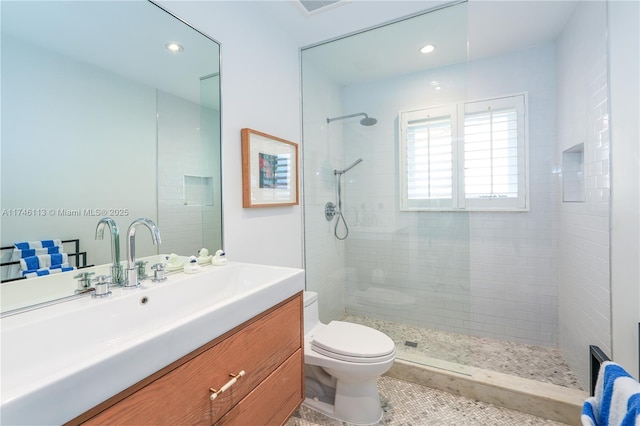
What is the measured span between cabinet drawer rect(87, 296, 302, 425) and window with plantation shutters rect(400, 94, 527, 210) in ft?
5.28

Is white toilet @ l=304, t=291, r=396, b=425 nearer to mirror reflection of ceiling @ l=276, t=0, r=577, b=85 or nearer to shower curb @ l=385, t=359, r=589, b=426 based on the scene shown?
shower curb @ l=385, t=359, r=589, b=426

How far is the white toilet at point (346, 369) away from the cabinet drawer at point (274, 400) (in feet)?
1.11

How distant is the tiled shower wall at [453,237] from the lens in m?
2.32

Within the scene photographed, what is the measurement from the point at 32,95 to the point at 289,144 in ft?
4.70

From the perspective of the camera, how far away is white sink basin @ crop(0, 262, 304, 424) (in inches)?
20.8

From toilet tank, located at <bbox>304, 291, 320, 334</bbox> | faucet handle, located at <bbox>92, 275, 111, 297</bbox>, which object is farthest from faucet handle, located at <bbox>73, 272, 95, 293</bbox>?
toilet tank, located at <bbox>304, 291, 320, 334</bbox>

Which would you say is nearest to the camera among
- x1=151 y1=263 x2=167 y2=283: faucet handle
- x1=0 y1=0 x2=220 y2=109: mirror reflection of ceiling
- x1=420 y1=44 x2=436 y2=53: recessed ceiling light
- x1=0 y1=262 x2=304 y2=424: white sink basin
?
x1=0 y1=262 x2=304 y2=424: white sink basin

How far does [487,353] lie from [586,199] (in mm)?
1324

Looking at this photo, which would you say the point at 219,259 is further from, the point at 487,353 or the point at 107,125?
the point at 487,353

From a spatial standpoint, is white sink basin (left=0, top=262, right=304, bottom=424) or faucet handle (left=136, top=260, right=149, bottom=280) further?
faucet handle (left=136, top=260, right=149, bottom=280)

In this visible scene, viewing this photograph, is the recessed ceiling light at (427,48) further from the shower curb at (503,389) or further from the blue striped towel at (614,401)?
the shower curb at (503,389)

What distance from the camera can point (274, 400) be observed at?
1.12 meters

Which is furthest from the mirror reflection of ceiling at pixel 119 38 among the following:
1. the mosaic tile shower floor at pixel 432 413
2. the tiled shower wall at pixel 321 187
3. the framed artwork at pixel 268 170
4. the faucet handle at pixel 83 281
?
the mosaic tile shower floor at pixel 432 413

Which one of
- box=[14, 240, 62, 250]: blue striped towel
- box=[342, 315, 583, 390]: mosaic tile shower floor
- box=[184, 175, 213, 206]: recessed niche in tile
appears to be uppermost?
box=[184, 175, 213, 206]: recessed niche in tile
